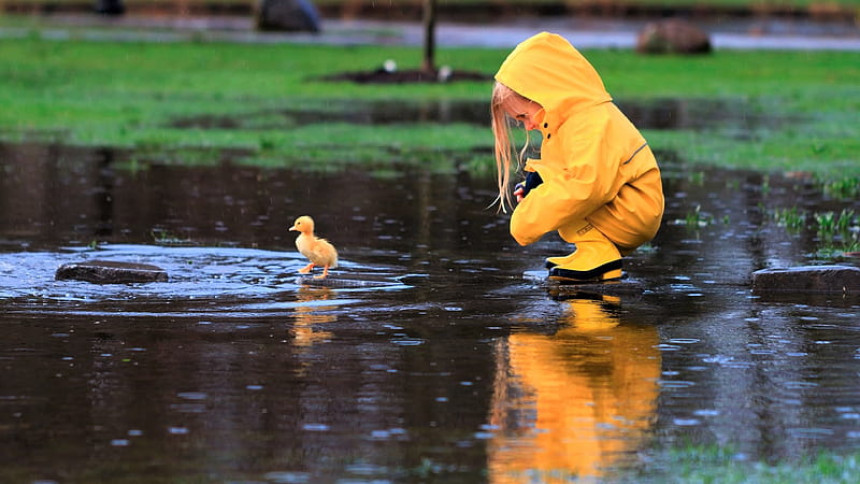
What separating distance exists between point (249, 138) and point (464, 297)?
10.6 metres

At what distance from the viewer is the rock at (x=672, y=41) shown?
35.4m

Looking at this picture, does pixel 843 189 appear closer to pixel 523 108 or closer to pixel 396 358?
pixel 523 108

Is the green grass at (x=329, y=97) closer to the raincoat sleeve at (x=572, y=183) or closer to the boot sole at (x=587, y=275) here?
the boot sole at (x=587, y=275)

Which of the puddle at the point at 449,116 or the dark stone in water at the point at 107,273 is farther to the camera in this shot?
the puddle at the point at 449,116

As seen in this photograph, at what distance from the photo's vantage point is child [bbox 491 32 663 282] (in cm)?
923

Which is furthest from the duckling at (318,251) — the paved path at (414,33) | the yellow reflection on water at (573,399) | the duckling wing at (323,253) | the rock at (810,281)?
the paved path at (414,33)

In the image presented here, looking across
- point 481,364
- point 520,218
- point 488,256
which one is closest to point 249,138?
point 488,256

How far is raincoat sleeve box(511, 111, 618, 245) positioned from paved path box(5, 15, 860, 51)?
27210 mm

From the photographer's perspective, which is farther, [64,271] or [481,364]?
[64,271]

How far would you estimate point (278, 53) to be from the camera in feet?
112

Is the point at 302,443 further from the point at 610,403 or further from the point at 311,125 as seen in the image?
the point at 311,125

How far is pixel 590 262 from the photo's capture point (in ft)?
31.3

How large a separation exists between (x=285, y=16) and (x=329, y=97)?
17.1 m

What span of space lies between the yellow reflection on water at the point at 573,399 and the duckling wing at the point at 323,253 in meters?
1.66
